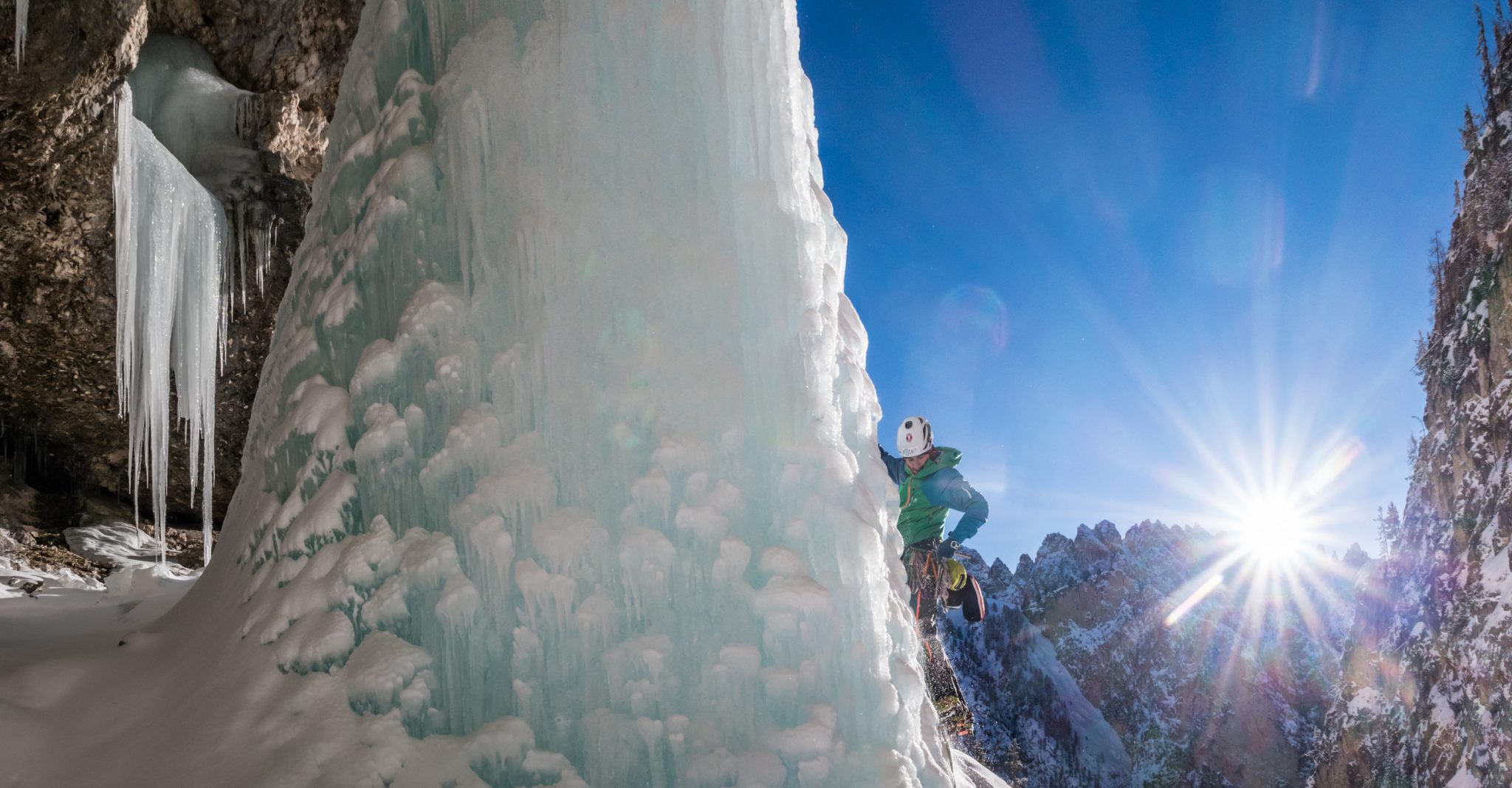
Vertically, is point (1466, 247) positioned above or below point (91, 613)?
above

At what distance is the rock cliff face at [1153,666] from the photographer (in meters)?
61.5

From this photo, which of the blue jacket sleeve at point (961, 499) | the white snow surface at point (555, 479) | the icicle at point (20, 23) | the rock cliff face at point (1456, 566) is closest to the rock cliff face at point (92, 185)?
the icicle at point (20, 23)

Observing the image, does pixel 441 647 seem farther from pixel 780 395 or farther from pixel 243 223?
pixel 243 223

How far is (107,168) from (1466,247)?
1064 inches

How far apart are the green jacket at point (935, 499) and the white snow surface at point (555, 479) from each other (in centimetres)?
255

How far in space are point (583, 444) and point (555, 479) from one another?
0.14 m

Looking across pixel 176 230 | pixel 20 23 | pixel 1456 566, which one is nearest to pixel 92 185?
pixel 176 230

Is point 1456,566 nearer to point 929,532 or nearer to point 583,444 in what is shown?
point 929,532

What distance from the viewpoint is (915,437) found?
5918 mm

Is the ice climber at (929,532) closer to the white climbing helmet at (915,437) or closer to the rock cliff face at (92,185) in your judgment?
the white climbing helmet at (915,437)

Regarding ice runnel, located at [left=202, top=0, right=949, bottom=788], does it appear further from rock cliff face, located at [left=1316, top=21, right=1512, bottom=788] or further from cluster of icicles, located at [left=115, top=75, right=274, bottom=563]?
rock cliff face, located at [left=1316, top=21, right=1512, bottom=788]

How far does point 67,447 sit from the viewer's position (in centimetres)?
1129

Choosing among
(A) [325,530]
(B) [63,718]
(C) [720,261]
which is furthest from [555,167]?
(B) [63,718]

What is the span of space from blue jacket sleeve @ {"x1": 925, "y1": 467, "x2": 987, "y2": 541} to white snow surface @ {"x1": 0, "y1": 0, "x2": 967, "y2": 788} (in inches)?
99.8
